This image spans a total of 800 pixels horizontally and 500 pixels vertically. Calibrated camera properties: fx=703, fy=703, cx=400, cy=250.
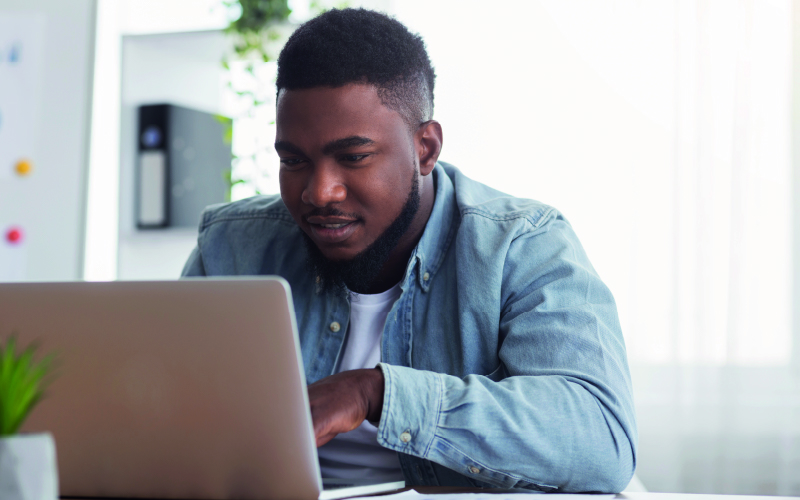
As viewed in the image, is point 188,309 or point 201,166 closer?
point 188,309

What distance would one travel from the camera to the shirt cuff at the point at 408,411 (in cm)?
77

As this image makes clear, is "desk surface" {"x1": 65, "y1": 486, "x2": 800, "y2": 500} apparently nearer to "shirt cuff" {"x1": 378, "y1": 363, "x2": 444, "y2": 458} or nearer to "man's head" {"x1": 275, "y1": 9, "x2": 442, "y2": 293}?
A: "shirt cuff" {"x1": 378, "y1": 363, "x2": 444, "y2": 458}

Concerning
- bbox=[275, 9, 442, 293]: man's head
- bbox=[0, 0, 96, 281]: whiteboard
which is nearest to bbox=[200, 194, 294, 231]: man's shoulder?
bbox=[275, 9, 442, 293]: man's head

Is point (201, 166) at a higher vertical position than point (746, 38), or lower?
lower

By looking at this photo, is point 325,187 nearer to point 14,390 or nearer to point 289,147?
point 289,147

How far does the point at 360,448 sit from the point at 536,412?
13.8 inches

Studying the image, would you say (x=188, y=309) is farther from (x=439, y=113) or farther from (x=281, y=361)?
(x=439, y=113)

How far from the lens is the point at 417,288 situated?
1.15 meters

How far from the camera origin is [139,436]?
60cm

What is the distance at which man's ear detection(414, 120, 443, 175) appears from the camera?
1188 millimetres

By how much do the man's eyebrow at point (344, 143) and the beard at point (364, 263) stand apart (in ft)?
0.47

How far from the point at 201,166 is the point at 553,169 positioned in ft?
3.64

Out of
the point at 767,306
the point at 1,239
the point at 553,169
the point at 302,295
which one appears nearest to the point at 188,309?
the point at 302,295

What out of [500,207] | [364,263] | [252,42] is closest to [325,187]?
[364,263]
